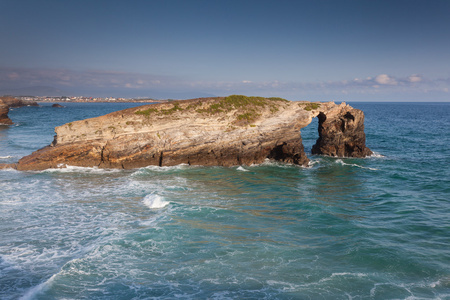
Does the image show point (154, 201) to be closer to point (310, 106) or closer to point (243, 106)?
point (243, 106)

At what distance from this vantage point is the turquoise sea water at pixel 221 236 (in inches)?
366

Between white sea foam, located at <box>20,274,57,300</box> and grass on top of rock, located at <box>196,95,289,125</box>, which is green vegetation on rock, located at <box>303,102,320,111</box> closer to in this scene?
grass on top of rock, located at <box>196,95,289,125</box>

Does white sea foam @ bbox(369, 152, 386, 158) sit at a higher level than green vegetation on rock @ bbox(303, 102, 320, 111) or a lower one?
lower

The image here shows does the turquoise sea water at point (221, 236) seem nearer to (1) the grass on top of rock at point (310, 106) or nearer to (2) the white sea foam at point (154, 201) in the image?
(2) the white sea foam at point (154, 201)

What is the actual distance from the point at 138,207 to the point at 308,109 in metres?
18.5

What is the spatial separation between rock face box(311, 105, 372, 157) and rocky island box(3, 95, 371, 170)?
68.3 inches

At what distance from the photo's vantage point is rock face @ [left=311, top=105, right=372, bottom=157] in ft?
98.1

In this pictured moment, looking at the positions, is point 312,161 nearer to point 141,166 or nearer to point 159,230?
point 141,166

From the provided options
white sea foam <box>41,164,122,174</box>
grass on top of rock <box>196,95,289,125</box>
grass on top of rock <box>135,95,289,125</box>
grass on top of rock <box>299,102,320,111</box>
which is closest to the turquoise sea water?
white sea foam <box>41,164,122,174</box>

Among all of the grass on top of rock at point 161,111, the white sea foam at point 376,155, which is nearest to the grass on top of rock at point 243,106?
the grass on top of rock at point 161,111

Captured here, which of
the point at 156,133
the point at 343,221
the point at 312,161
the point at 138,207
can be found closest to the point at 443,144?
the point at 312,161

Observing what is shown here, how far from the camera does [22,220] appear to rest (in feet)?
45.8

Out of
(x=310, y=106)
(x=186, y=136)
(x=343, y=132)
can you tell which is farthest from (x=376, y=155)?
(x=186, y=136)

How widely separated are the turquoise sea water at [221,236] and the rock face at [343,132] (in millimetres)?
8161
